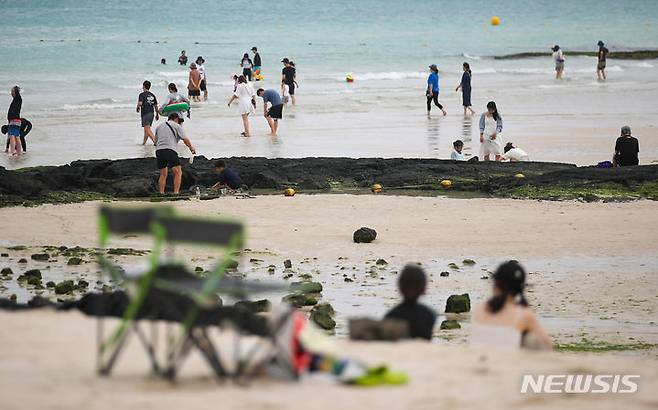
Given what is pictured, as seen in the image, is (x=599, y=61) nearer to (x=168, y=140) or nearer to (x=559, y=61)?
(x=559, y=61)

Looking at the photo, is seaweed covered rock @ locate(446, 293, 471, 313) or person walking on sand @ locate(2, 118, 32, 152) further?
person walking on sand @ locate(2, 118, 32, 152)

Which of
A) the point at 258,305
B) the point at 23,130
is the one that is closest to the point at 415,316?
the point at 258,305

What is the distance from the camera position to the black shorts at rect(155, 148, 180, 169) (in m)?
19.1

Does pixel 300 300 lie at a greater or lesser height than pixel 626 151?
lesser

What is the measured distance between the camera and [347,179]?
21.2m

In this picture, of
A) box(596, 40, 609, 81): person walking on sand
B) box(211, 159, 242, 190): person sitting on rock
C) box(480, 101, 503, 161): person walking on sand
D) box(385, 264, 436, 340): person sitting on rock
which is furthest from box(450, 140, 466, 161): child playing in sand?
box(596, 40, 609, 81): person walking on sand

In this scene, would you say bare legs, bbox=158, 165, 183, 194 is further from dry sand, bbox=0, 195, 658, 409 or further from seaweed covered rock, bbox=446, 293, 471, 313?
seaweed covered rock, bbox=446, 293, 471, 313

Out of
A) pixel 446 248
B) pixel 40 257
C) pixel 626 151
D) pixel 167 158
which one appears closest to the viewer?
pixel 40 257

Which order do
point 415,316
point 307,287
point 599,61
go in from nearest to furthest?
point 415,316, point 307,287, point 599,61

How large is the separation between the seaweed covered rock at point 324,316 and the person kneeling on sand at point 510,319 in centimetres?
315

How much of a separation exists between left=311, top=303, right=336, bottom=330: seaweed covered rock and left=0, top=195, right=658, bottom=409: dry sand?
17 centimetres

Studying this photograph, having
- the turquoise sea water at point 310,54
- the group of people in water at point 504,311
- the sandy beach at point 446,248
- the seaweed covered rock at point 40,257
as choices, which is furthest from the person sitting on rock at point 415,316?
the turquoise sea water at point 310,54

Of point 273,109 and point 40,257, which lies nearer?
point 40,257

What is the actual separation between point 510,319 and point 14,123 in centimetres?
1935
